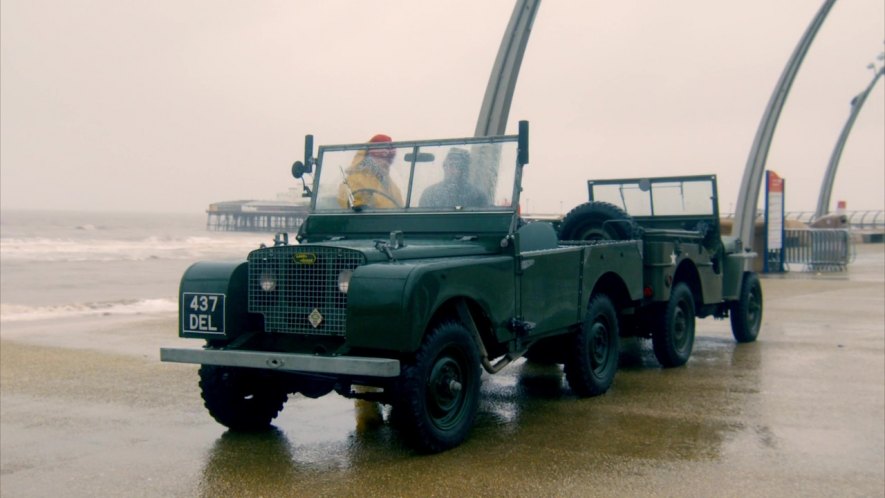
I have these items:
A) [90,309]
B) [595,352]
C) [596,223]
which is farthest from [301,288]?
[90,309]

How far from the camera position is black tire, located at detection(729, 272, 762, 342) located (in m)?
10.9

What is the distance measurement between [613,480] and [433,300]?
4.69 feet

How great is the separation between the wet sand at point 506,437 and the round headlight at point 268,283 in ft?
3.34

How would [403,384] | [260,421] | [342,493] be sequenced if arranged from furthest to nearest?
[260,421] < [403,384] < [342,493]

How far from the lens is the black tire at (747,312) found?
10914mm

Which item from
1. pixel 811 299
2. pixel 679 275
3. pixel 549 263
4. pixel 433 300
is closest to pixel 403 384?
pixel 433 300

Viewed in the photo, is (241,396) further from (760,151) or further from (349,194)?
(760,151)

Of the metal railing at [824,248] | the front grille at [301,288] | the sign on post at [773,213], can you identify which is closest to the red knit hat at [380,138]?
the front grille at [301,288]

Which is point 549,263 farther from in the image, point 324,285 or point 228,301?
point 228,301

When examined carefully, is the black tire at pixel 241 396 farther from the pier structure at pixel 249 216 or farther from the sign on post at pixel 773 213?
the pier structure at pixel 249 216

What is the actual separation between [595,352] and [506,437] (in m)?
1.82

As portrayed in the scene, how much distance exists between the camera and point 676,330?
362 inches

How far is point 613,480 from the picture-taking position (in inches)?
203

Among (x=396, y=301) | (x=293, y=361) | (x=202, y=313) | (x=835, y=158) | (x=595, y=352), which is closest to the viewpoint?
(x=396, y=301)
